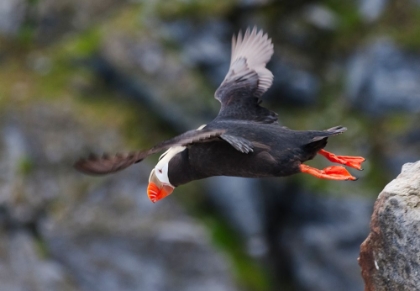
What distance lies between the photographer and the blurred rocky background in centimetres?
1165

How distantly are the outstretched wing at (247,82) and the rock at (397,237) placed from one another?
178 centimetres

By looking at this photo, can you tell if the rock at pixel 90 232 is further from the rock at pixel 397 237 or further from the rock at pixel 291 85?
the rock at pixel 397 237

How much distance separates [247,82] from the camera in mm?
7023

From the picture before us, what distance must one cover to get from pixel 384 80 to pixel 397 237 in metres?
9.00

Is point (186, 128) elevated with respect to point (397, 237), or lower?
elevated

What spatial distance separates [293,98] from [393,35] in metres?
2.28

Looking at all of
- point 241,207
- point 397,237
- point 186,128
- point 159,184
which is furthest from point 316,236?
point 397,237

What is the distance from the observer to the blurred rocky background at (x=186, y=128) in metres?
11.6

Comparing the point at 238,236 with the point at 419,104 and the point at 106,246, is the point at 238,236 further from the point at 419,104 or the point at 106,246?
the point at 419,104

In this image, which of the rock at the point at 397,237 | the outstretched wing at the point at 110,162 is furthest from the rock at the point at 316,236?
the outstretched wing at the point at 110,162

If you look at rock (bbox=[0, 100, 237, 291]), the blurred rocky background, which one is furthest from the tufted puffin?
the blurred rocky background

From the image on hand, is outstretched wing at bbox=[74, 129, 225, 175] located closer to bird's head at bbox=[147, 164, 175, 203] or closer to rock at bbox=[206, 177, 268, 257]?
bird's head at bbox=[147, 164, 175, 203]

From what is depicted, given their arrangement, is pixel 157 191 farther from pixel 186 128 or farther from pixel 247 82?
pixel 186 128

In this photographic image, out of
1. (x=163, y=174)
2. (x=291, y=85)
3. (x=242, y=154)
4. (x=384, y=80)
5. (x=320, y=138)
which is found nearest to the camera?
(x=320, y=138)
